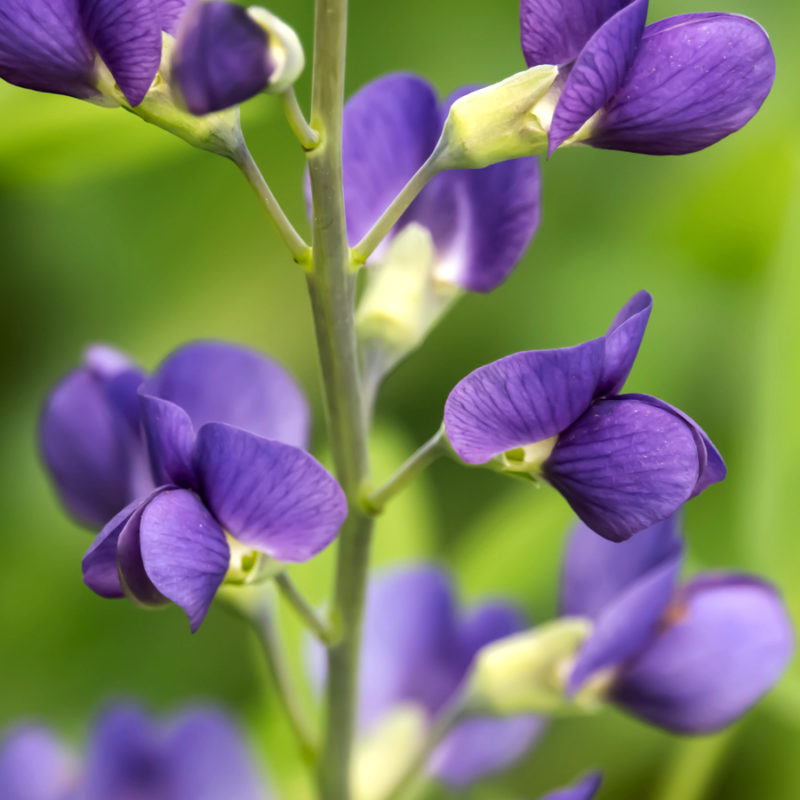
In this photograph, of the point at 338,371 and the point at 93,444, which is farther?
the point at 93,444

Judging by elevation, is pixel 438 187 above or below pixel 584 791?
above

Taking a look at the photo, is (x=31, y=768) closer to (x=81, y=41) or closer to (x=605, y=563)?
(x=605, y=563)

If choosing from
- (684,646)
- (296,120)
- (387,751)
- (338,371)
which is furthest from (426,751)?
(296,120)

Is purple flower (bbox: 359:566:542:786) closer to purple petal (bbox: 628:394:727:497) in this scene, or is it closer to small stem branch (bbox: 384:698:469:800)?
small stem branch (bbox: 384:698:469:800)

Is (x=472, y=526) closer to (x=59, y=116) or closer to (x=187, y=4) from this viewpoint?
(x=59, y=116)

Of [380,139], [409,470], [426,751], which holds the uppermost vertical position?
[380,139]

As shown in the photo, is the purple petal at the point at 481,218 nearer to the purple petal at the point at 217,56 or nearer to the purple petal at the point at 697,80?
the purple petal at the point at 697,80

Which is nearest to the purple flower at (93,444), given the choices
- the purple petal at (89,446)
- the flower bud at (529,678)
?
the purple petal at (89,446)

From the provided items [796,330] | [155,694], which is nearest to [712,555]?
[796,330]

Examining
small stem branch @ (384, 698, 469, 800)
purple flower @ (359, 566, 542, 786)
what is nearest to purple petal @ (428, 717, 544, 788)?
purple flower @ (359, 566, 542, 786)
